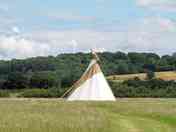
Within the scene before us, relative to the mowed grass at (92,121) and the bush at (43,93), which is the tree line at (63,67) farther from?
the mowed grass at (92,121)

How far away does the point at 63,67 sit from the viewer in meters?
115

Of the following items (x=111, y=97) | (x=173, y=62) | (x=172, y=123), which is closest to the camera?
(x=172, y=123)

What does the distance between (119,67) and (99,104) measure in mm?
74218

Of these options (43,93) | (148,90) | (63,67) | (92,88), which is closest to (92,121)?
(92,88)

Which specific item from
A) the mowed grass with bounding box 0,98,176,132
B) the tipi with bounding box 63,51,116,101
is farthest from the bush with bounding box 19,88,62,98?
the mowed grass with bounding box 0,98,176,132

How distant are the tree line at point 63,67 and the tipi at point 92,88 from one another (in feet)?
113

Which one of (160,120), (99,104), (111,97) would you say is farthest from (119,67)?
(160,120)

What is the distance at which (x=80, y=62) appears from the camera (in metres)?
119

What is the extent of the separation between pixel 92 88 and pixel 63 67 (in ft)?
193

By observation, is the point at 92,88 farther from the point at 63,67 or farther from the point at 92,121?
the point at 63,67

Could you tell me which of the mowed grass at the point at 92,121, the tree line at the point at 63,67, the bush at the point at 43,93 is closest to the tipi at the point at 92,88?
the mowed grass at the point at 92,121

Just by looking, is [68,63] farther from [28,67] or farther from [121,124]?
[121,124]

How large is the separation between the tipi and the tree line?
34386 mm

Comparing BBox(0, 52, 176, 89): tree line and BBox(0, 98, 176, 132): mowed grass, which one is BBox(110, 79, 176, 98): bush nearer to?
BBox(0, 52, 176, 89): tree line
